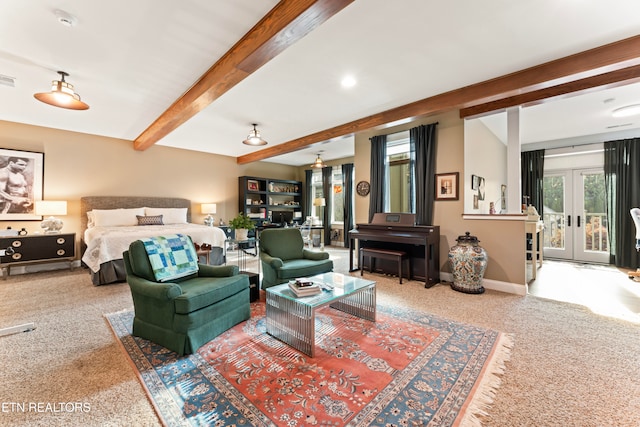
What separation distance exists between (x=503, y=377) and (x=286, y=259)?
8.44ft

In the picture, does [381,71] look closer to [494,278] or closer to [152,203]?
[494,278]

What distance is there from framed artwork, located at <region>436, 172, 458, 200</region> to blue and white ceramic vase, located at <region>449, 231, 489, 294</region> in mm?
675

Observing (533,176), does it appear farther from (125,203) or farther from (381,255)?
(125,203)

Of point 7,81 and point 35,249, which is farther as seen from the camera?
point 35,249

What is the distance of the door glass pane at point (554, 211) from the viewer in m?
6.05

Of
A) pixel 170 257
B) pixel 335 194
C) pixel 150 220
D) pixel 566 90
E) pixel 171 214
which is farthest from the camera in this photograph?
pixel 335 194

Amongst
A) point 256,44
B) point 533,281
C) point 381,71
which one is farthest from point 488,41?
point 533,281

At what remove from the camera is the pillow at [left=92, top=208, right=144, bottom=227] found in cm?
502

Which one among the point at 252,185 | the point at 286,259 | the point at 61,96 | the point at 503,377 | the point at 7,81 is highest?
the point at 7,81

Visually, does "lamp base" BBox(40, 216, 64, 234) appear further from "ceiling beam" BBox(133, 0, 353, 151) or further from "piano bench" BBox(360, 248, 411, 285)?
"piano bench" BBox(360, 248, 411, 285)

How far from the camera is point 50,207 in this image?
15.3ft

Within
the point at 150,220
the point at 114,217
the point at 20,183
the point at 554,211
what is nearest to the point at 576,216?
the point at 554,211

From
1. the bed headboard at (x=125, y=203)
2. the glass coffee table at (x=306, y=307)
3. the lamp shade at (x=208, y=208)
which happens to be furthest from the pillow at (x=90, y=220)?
the glass coffee table at (x=306, y=307)

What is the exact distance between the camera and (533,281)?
4219mm
